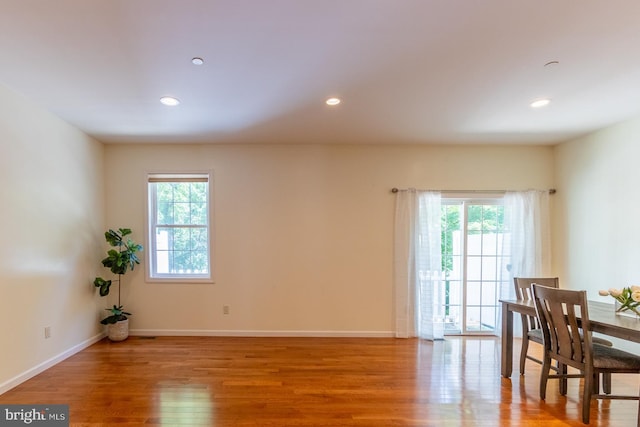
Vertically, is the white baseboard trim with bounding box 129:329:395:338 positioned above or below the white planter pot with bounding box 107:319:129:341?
below

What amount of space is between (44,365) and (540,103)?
17.7 feet

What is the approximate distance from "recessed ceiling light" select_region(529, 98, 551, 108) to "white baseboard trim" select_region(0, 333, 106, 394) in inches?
207

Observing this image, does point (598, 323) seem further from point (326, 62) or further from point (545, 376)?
point (326, 62)

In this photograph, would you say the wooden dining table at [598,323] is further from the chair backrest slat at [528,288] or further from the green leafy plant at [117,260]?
the green leafy plant at [117,260]

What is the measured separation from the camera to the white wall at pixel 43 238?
264cm

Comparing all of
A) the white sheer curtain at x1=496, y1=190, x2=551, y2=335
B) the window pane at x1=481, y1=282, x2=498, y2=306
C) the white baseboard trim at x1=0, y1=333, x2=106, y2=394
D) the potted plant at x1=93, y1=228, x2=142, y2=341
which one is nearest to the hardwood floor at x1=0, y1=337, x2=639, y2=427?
the white baseboard trim at x1=0, y1=333, x2=106, y2=394

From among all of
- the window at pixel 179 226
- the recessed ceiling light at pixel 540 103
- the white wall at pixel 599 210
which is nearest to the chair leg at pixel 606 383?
the white wall at pixel 599 210

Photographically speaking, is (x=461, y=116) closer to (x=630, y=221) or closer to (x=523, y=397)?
(x=630, y=221)

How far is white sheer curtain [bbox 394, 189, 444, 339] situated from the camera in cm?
402

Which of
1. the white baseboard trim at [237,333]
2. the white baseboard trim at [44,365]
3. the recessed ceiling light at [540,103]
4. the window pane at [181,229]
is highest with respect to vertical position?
the recessed ceiling light at [540,103]

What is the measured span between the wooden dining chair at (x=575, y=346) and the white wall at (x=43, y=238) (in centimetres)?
454

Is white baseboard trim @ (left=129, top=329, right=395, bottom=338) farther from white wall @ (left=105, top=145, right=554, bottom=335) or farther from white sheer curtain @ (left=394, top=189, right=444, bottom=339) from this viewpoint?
white sheer curtain @ (left=394, top=189, right=444, bottom=339)

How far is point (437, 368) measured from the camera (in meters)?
3.12

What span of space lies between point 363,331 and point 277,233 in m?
1.77
